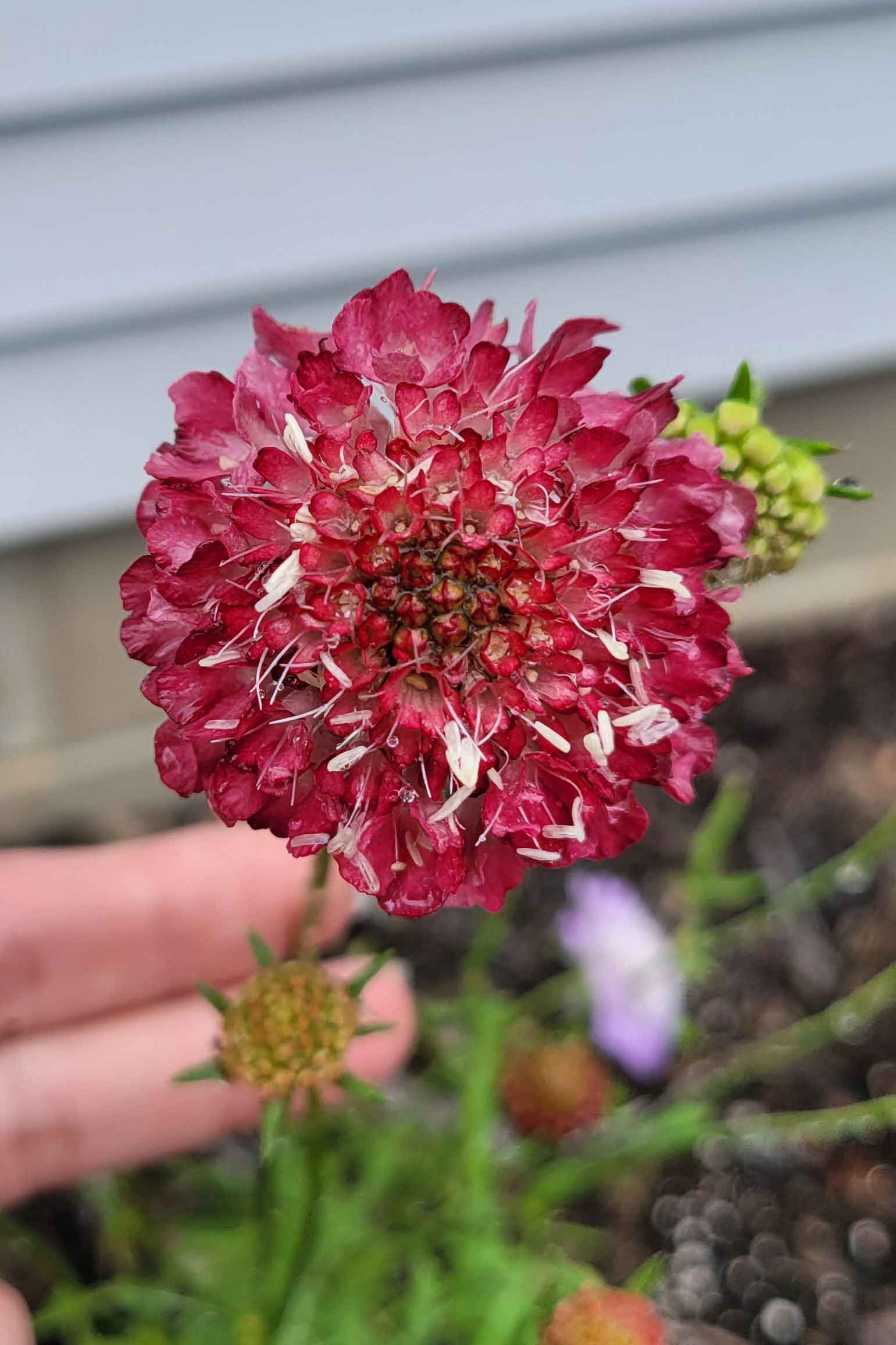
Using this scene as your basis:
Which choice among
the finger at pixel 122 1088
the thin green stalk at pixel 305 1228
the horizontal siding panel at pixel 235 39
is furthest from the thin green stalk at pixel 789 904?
the horizontal siding panel at pixel 235 39

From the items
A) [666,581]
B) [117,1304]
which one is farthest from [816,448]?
[117,1304]

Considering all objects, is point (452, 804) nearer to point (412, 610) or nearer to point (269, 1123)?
point (412, 610)

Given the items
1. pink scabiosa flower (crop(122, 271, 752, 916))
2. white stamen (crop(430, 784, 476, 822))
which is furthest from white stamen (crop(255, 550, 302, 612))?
white stamen (crop(430, 784, 476, 822))

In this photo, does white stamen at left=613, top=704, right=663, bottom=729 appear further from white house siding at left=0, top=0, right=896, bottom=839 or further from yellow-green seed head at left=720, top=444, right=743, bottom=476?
white house siding at left=0, top=0, right=896, bottom=839

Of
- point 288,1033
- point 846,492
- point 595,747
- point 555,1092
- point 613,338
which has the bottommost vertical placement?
point 555,1092

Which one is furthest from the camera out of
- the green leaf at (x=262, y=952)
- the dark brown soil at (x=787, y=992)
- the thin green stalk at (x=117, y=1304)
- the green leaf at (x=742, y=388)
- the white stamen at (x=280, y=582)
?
the dark brown soil at (x=787, y=992)

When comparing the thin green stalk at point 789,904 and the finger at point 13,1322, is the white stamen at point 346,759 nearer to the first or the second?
the finger at point 13,1322
